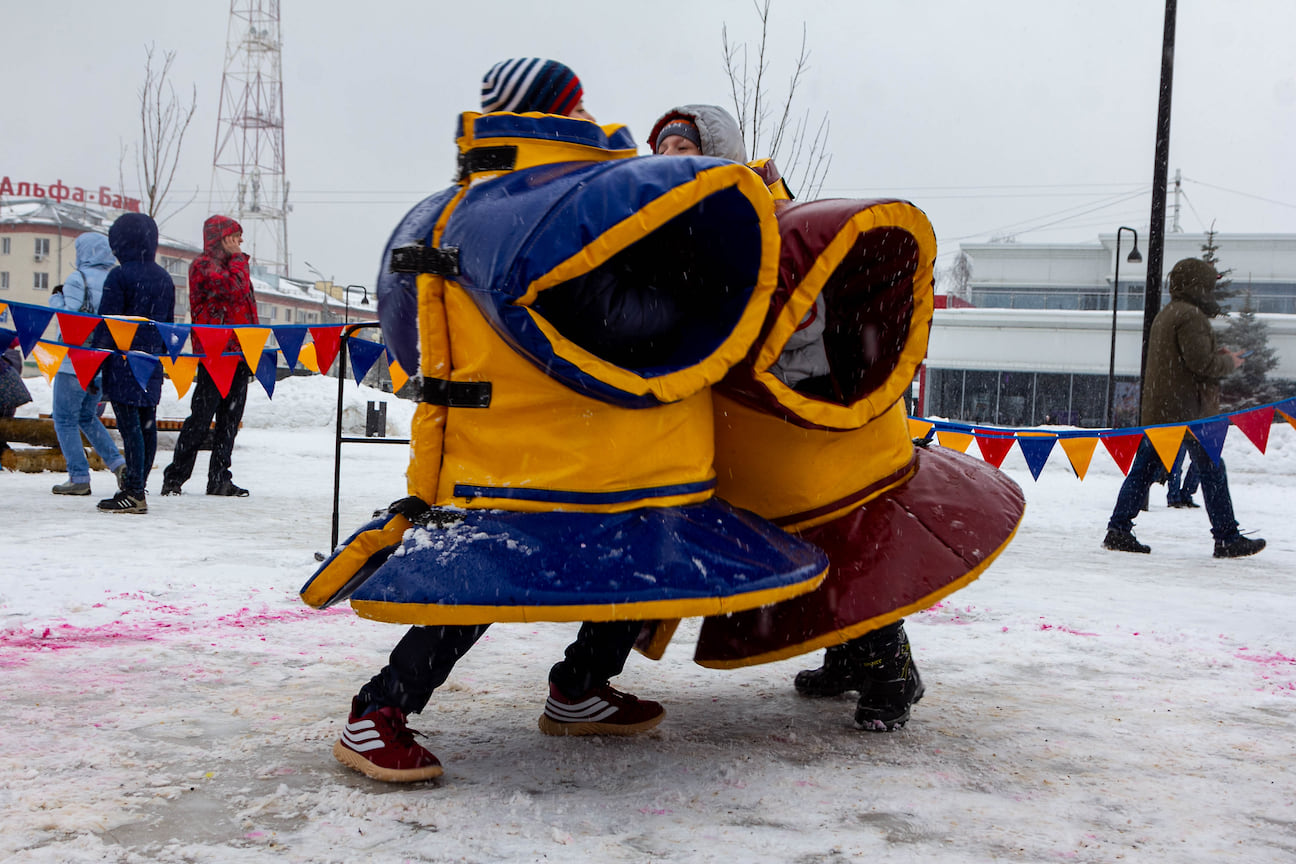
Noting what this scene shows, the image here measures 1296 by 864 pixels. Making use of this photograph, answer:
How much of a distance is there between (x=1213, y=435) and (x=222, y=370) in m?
6.68

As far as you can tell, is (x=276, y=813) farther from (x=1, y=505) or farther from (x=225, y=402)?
(x=225, y=402)

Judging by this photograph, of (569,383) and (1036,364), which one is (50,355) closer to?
(569,383)

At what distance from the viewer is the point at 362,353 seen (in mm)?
7707

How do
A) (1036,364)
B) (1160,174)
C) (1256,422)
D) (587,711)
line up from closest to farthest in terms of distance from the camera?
(587,711) → (1256,422) → (1160,174) → (1036,364)

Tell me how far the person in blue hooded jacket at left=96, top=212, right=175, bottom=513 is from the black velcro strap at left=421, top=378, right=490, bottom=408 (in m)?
5.62

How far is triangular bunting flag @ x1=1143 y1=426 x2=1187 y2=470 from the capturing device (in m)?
7.05

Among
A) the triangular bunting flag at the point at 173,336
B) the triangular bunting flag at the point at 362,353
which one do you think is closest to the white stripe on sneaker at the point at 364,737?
the triangular bunting flag at the point at 362,353

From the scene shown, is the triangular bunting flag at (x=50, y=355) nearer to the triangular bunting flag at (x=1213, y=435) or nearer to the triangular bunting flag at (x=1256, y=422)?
the triangular bunting flag at (x=1213, y=435)

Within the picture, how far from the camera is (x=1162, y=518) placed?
9.65 meters

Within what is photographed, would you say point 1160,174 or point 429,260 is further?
point 1160,174

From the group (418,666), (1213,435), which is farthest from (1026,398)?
(418,666)

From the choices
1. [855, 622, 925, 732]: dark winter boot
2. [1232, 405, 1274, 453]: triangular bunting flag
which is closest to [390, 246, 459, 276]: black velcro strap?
[855, 622, 925, 732]: dark winter boot

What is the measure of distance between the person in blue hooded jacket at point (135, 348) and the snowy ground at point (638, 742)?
1789 mm

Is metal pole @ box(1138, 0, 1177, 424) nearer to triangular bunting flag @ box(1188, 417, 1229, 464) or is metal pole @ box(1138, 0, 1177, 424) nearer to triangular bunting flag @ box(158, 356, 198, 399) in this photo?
triangular bunting flag @ box(1188, 417, 1229, 464)
